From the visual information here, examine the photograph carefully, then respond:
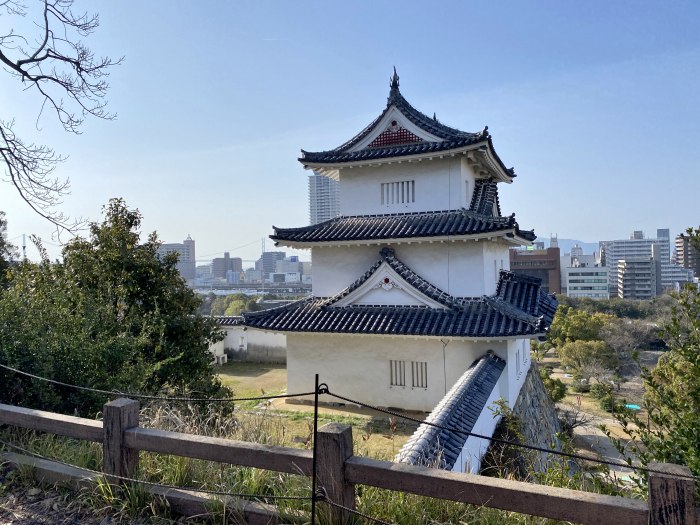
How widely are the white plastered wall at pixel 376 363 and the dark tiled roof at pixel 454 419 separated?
0.80 meters

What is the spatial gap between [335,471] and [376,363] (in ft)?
31.6

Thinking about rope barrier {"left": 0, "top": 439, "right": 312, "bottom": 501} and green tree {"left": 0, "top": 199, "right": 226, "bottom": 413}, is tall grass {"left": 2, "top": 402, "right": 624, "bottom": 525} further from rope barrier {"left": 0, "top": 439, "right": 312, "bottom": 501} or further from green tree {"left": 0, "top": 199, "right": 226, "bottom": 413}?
green tree {"left": 0, "top": 199, "right": 226, "bottom": 413}

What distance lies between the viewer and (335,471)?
3.30 meters

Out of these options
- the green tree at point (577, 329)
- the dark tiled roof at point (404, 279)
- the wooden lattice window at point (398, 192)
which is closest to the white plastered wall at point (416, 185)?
the wooden lattice window at point (398, 192)

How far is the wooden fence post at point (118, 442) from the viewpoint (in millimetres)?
4004

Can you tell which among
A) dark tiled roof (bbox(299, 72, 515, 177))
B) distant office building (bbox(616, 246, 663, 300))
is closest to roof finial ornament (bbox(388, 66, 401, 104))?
dark tiled roof (bbox(299, 72, 515, 177))

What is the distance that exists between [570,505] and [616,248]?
165m

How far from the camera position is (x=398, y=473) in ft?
10.4

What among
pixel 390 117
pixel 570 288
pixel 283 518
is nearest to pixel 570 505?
pixel 283 518

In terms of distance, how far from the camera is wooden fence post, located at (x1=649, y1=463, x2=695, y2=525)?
97.2 inches

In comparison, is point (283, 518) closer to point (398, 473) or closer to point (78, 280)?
point (398, 473)

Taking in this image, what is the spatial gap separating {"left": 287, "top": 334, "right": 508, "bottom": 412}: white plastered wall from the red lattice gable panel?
19.5 ft

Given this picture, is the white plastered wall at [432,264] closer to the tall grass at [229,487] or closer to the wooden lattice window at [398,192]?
the wooden lattice window at [398,192]

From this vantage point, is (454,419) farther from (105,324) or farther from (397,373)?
(105,324)
